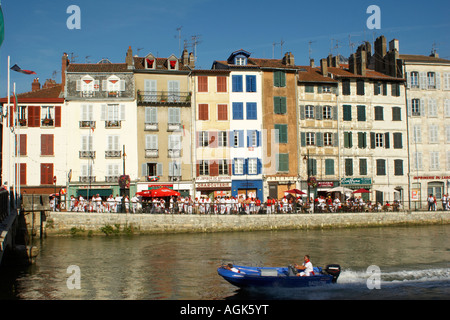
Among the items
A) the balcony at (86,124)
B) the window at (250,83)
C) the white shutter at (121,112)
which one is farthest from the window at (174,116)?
the window at (250,83)

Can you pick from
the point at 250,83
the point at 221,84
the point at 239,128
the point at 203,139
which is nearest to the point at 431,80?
the point at 250,83

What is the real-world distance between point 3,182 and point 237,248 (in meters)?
28.6

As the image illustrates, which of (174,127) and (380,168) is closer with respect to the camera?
(174,127)

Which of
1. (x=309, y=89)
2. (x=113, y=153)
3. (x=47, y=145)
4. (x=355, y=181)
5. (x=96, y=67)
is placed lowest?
(x=355, y=181)

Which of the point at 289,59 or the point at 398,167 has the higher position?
the point at 289,59

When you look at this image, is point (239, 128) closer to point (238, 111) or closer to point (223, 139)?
point (238, 111)

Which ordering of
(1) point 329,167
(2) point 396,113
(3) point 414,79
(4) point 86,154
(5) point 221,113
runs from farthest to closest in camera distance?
(3) point 414,79, (2) point 396,113, (1) point 329,167, (5) point 221,113, (4) point 86,154

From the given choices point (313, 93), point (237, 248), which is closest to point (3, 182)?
point (237, 248)

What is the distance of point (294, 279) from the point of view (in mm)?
20922

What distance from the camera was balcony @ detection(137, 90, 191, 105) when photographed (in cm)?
4934

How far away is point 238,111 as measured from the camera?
168 ft

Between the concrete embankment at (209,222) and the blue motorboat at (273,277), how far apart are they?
18614mm

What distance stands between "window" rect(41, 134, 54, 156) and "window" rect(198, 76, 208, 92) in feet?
51.3

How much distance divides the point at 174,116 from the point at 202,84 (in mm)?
4543
